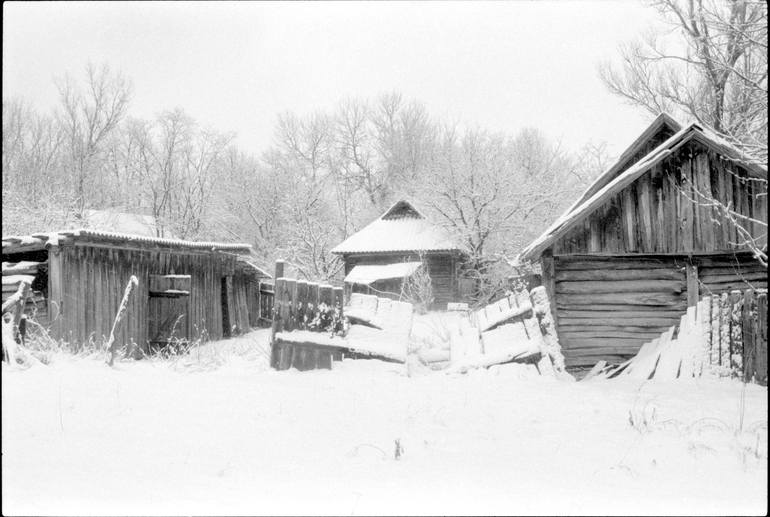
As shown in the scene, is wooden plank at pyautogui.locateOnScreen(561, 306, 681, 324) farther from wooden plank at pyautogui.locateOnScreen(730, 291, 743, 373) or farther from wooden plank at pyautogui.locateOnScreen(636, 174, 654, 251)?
wooden plank at pyautogui.locateOnScreen(730, 291, 743, 373)

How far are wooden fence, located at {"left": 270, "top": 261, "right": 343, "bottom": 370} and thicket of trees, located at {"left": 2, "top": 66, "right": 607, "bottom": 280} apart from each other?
18.9 feet

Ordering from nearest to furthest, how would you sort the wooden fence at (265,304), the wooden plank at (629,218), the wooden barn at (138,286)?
the wooden plank at (629,218) < the wooden barn at (138,286) < the wooden fence at (265,304)

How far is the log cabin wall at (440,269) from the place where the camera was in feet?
83.1

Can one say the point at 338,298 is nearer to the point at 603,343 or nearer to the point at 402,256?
the point at 603,343

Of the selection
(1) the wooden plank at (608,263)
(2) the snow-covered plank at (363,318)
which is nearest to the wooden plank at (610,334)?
(1) the wooden plank at (608,263)

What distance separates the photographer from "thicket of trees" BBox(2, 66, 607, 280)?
16547 millimetres

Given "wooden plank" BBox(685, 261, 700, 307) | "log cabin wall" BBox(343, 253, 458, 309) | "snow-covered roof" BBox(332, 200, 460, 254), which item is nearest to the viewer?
"wooden plank" BBox(685, 261, 700, 307)

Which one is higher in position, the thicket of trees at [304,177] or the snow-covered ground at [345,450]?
the thicket of trees at [304,177]

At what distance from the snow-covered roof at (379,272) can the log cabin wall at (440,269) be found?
56cm

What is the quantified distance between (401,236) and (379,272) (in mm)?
3232

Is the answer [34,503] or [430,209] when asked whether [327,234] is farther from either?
[34,503]

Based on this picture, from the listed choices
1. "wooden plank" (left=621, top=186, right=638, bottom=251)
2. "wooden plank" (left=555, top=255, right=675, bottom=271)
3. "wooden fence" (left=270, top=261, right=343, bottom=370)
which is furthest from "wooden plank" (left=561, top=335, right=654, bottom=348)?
"wooden fence" (left=270, top=261, right=343, bottom=370)

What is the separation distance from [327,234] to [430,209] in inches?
267

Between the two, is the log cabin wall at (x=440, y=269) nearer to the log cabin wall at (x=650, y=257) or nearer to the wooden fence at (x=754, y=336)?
the log cabin wall at (x=650, y=257)
